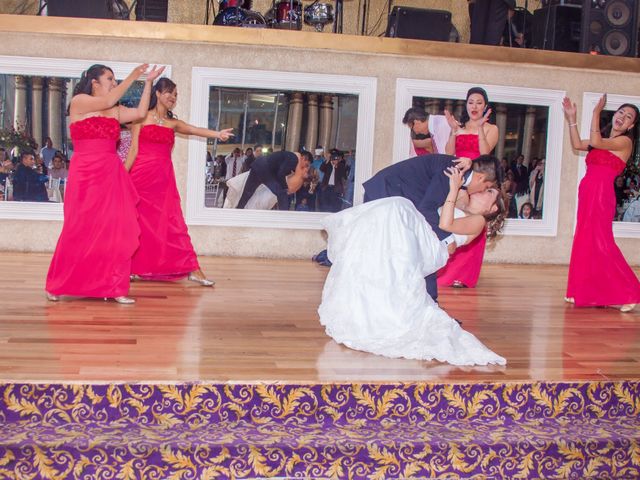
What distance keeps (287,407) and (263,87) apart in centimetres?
469

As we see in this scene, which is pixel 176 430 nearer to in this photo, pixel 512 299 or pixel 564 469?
pixel 564 469

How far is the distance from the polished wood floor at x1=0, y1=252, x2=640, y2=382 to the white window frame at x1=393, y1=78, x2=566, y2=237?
68.1 inches

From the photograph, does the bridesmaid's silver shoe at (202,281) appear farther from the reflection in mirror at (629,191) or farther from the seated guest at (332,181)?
the reflection in mirror at (629,191)

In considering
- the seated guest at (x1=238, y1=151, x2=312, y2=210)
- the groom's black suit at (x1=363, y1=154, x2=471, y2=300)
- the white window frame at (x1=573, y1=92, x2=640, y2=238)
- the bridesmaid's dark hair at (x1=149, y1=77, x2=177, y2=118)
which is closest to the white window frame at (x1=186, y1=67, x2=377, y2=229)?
the seated guest at (x1=238, y1=151, x2=312, y2=210)

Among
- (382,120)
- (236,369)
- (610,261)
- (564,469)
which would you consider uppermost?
(382,120)

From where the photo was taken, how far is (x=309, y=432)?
355 centimetres

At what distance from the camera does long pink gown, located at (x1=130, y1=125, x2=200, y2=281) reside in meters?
6.08

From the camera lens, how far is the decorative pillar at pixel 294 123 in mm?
7875

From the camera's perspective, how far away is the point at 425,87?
8023mm

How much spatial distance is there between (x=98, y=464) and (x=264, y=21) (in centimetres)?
595

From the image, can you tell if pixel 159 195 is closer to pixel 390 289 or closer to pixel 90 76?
pixel 90 76

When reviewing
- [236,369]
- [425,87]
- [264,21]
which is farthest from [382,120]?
[236,369]

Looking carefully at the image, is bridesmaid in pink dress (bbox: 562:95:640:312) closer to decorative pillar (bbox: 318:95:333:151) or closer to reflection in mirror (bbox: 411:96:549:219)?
reflection in mirror (bbox: 411:96:549:219)

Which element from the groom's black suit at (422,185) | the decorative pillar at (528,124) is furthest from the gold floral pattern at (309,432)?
the decorative pillar at (528,124)
